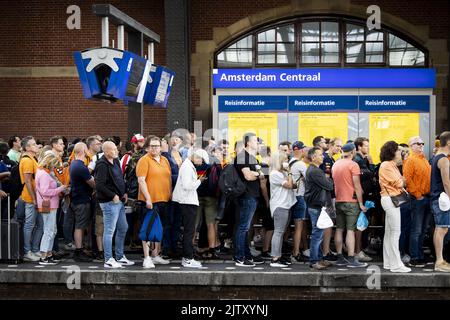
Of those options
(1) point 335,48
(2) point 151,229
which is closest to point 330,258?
(2) point 151,229

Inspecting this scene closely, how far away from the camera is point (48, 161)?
11781 mm

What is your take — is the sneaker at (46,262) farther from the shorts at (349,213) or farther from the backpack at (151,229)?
the shorts at (349,213)

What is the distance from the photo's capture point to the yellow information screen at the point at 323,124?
815 inches

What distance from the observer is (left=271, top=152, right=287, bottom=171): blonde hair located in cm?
1155

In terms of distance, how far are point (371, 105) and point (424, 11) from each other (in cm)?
298

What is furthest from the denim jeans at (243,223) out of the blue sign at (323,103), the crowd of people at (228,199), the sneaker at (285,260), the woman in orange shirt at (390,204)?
the blue sign at (323,103)

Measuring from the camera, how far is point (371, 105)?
67.9ft

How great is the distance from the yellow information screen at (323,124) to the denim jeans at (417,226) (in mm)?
8965

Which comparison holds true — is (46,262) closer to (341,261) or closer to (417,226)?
(341,261)

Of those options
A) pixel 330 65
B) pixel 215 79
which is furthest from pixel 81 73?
pixel 330 65

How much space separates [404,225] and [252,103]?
9337 millimetres

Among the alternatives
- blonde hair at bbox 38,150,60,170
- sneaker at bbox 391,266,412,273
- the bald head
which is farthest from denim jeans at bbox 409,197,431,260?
blonde hair at bbox 38,150,60,170

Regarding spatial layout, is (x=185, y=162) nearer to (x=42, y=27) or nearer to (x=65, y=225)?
(x=65, y=225)

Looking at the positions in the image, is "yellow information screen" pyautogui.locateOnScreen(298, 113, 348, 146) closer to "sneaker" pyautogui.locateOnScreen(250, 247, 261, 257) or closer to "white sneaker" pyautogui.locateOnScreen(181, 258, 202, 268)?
"sneaker" pyautogui.locateOnScreen(250, 247, 261, 257)
